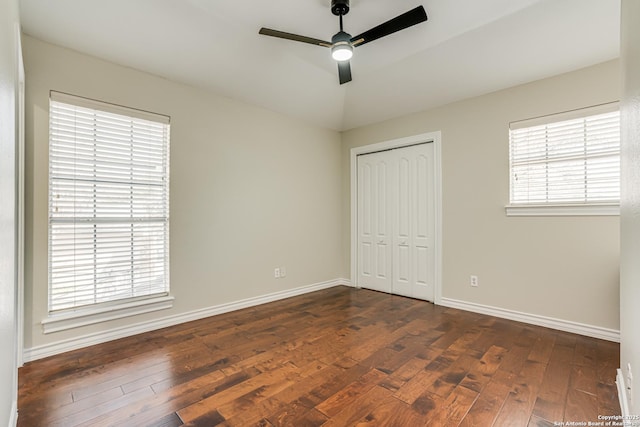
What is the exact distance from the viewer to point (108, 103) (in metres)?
2.82

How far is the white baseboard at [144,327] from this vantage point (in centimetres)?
248

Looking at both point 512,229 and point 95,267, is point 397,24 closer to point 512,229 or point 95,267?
point 512,229

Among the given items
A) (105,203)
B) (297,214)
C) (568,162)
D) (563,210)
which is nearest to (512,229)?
(563,210)

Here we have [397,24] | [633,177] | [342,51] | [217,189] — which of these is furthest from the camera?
[217,189]

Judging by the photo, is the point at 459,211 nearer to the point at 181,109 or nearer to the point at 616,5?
the point at 616,5

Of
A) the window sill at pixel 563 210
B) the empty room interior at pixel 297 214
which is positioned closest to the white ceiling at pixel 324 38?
the empty room interior at pixel 297 214

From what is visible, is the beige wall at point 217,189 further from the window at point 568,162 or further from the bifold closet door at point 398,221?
the window at point 568,162

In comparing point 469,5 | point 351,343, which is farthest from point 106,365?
point 469,5

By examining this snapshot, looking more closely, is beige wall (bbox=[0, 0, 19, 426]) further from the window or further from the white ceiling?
the window

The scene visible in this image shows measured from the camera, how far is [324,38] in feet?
10.3

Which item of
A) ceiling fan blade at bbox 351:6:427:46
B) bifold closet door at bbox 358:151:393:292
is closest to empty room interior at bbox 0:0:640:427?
ceiling fan blade at bbox 351:6:427:46

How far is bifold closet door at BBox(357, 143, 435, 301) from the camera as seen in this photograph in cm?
412

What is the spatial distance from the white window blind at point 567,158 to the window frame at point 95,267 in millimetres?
3842

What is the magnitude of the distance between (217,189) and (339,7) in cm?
226
